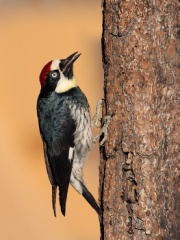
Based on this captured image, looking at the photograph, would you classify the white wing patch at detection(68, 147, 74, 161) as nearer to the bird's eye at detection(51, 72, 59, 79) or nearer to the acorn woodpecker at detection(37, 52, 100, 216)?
the acorn woodpecker at detection(37, 52, 100, 216)

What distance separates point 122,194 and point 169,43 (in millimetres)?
1012

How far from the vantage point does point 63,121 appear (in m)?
4.86

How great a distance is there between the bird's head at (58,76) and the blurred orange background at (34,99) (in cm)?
305

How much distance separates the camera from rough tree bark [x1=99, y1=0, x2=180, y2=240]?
384cm

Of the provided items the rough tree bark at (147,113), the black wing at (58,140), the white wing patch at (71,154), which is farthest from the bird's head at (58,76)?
the rough tree bark at (147,113)

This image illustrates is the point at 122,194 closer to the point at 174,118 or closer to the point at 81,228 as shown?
the point at 174,118

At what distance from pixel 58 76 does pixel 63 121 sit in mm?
357

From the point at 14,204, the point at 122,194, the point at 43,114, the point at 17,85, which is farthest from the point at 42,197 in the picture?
the point at 122,194

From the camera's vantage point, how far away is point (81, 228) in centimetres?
775

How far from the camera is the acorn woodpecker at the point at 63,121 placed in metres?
4.83

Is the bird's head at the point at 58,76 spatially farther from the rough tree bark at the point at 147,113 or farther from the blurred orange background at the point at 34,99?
the blurred orange background at the point at 34,99

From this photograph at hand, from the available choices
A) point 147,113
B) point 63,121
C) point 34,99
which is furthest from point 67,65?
point 34,99

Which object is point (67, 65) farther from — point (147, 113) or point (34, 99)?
point (34, 99)

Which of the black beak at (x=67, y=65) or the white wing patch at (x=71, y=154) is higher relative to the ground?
the black beak at (x=67, y=65)
